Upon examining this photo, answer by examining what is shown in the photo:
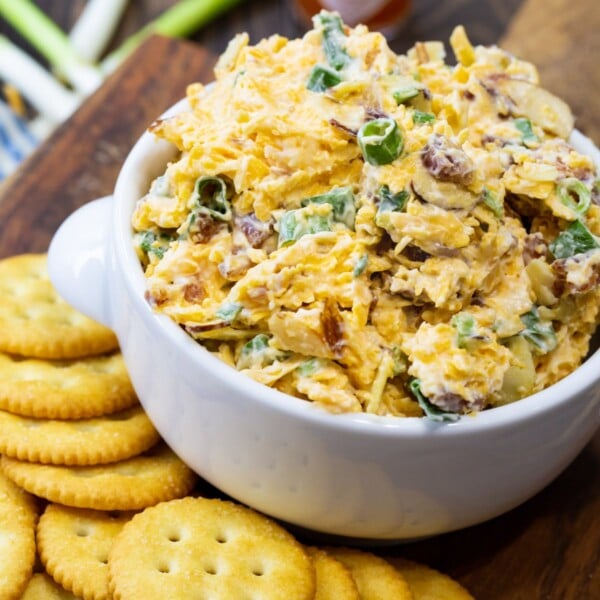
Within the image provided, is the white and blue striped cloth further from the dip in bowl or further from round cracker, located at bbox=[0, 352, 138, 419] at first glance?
the dip in bowl

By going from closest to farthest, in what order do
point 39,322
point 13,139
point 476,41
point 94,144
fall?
point 39,322
point 94,144
point 13,139
point 476,41

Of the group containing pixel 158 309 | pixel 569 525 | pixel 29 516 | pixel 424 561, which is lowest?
pixel 569 525

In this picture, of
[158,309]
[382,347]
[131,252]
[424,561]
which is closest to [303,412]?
[382,347]

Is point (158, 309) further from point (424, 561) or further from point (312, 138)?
point (424, 561)

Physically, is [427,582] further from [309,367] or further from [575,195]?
[575,195]

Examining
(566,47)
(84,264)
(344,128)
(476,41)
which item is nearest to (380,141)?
(344,128)

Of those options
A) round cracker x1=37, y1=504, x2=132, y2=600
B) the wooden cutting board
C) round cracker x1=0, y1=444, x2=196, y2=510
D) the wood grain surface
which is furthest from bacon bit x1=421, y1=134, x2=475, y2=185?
the wood grain surface
